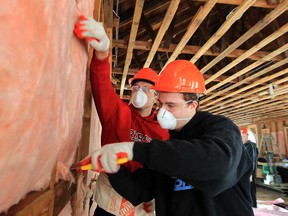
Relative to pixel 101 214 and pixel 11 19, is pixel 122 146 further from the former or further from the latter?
pixel 101 214

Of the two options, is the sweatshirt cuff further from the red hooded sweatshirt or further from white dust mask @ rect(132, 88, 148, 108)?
white dust mask @ rect(132, 88, 148, 108)

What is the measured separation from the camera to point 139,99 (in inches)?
73.9

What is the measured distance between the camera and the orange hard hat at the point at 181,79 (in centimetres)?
134

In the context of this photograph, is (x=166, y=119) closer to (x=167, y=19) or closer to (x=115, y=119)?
(x=115, y=119)

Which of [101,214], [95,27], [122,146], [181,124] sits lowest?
[101,214]

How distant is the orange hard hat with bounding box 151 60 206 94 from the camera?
4.41ft

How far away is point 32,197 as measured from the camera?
0.71 m

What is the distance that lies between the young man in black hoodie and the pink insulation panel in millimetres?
341

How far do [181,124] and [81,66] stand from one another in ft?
2.03

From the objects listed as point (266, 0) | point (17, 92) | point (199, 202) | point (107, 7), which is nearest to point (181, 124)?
point (199, 202)

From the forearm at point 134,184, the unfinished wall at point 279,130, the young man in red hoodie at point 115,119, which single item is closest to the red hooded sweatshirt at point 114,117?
the young man in red hoodie at point 115,119

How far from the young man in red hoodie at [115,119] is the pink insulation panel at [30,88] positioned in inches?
20.5

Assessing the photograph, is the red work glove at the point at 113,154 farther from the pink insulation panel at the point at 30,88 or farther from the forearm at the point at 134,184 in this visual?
the forearm at the point at 134,184

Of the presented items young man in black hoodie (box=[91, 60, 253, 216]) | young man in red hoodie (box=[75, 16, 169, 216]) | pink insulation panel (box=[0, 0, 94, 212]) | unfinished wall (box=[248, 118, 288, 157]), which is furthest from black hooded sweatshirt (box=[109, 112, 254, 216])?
unfinished wall (box=[248, 118, 288, 157])
